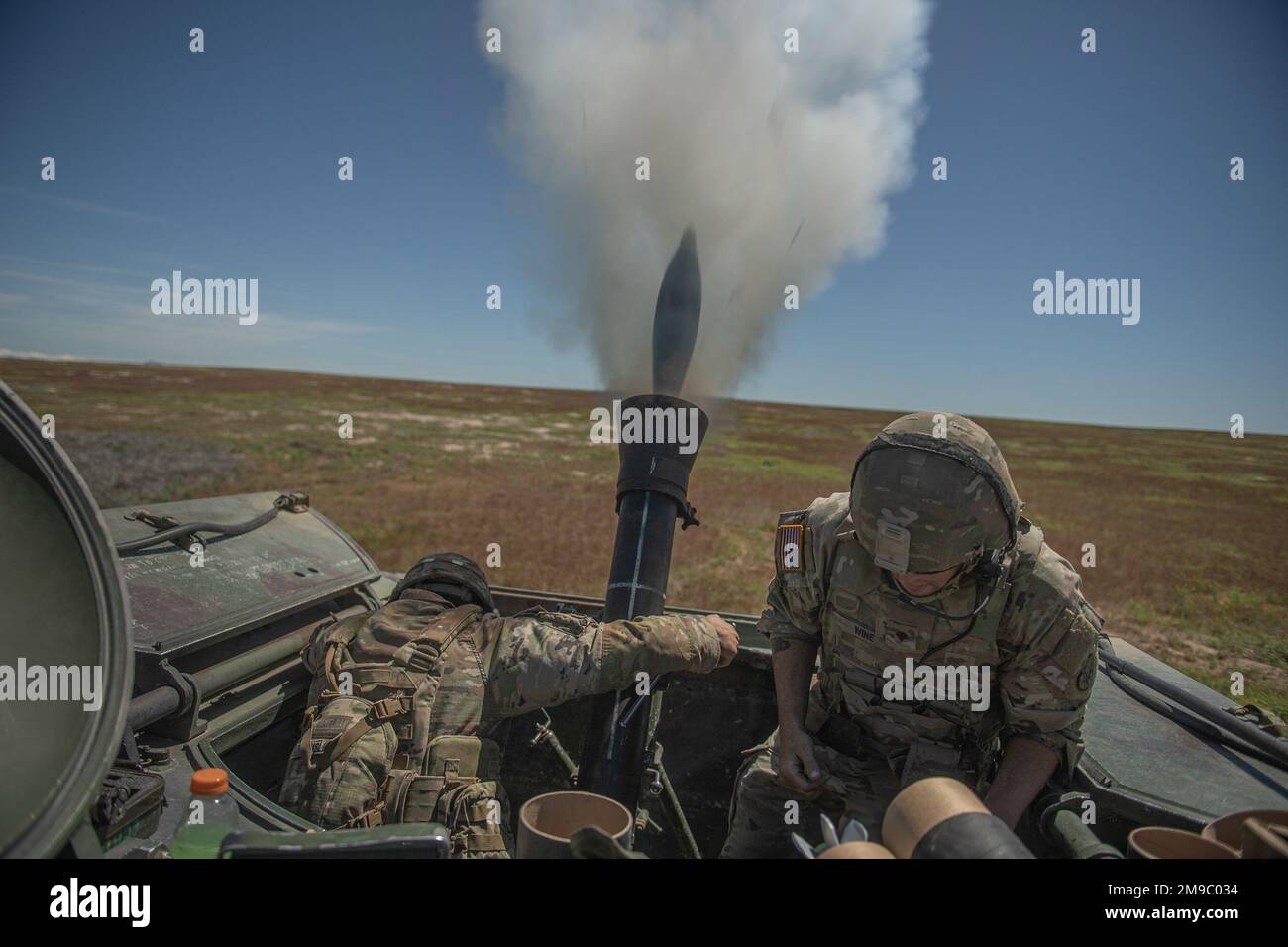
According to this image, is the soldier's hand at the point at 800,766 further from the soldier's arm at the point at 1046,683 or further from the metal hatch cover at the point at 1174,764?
the metal hatch cover at the point at 1174,764

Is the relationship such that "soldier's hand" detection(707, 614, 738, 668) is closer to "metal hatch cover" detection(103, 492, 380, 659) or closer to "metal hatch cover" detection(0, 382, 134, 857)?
"metal hatch cover" detection(103, 492, 380, 659)

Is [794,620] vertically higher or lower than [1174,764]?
higher

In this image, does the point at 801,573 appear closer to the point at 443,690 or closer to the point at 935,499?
the point at 935,499

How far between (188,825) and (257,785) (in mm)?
1999

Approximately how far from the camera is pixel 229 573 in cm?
417

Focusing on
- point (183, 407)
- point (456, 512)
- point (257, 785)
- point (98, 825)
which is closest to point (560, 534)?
point (456, 512)

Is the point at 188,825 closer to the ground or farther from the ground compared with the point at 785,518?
closer to the ground

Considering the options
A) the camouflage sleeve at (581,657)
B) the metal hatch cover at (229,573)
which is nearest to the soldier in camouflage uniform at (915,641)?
the camouflage sleeve at (581,657)

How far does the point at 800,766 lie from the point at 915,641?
77 cm

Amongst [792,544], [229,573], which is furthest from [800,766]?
[229,573]

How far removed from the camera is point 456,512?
20438 mm

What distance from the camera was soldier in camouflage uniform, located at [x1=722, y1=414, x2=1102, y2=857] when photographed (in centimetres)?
290
